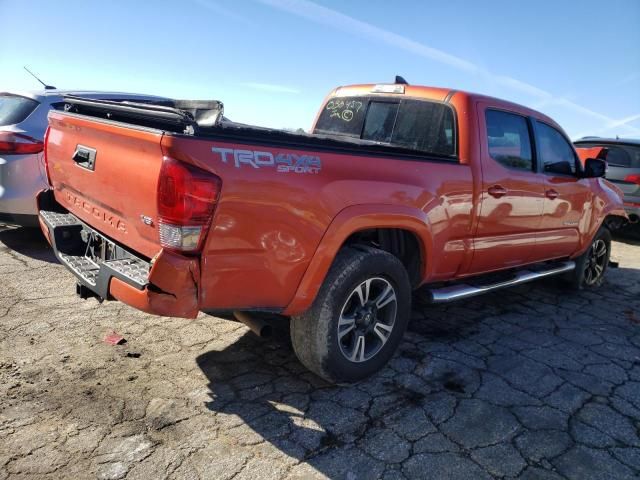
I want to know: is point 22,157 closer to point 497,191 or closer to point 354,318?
point 354,318

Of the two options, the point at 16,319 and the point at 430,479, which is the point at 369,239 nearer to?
the point at 430,479

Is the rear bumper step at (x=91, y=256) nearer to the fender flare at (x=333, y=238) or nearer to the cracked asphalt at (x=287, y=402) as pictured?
the cracked asphalt at (x=287, y=402)

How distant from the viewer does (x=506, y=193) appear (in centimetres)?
398

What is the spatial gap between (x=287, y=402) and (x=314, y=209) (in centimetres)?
118

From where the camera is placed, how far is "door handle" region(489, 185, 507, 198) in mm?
3830

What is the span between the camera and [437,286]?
13.2 ft

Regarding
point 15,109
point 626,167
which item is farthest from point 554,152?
A: point 15,109

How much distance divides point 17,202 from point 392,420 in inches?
171

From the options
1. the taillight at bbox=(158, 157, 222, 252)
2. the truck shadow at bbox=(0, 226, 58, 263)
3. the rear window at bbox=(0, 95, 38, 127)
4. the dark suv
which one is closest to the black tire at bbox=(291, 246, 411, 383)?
the taillight at bbox=(158, 157, 222, 252)

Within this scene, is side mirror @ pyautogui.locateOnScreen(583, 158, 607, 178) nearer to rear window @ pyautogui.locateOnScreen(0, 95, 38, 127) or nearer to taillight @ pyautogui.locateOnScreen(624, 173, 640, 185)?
taillight @ pyautogui.locateOnScreen(624, 173, 640, 185)

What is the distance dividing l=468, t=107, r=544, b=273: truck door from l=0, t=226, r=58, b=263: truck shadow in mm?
4314

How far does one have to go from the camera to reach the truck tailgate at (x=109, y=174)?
238cm

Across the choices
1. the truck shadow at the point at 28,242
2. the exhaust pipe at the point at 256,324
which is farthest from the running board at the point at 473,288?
the truck shadow at the point at 28,242

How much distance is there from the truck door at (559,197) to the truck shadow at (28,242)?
4.97 meters
